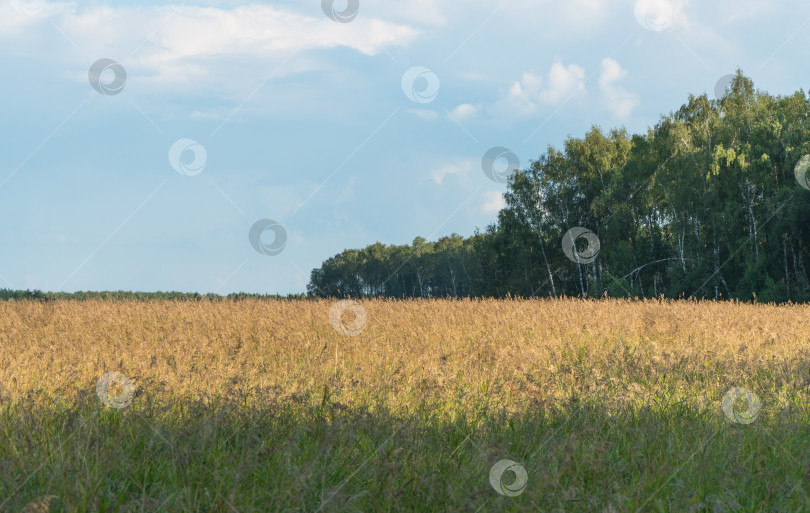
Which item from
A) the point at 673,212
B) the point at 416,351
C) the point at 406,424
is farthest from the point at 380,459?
the point at 673,212

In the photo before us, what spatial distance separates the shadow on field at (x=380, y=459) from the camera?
118 inches

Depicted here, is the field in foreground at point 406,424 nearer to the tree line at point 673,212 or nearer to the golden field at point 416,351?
the golden field at point 416,351

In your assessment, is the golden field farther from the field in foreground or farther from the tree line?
the tree line

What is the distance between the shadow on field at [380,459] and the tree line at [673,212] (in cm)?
1577

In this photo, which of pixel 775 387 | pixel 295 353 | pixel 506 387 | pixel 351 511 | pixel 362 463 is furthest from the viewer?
pixel 295 353

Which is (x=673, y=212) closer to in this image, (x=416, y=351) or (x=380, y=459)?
(x=416, y=351)

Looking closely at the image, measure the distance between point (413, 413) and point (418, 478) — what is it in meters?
1.63

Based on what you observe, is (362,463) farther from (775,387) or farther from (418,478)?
(775,387)

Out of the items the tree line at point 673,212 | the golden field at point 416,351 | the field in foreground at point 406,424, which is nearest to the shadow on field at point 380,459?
the field in foreground at point 406,424

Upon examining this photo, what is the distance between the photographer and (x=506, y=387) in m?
5.64

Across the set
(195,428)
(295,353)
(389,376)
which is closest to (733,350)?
(389,376)

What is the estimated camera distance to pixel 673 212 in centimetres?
3347

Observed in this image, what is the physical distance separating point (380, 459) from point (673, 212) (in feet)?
111

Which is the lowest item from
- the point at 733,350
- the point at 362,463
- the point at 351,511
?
the point at 351,511
